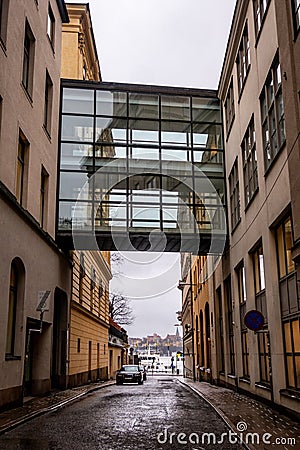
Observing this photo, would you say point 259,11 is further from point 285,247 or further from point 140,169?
point 140,169

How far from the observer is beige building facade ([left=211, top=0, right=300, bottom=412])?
45.6ft

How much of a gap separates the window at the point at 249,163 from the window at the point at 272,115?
1.76 meters

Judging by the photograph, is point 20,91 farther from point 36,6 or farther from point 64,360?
point 64,360

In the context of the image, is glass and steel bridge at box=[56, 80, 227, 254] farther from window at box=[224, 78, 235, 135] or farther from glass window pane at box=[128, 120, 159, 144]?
window at box=[224, 78, 235, 135]

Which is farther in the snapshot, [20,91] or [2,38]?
[20,91]

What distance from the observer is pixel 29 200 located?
61.2 ft

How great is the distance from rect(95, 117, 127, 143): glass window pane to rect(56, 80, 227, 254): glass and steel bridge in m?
0.05

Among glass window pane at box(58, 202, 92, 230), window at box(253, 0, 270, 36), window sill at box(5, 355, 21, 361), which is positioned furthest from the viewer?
glass window pane at box(58, 202, 92, 230)

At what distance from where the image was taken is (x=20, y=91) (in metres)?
17.4

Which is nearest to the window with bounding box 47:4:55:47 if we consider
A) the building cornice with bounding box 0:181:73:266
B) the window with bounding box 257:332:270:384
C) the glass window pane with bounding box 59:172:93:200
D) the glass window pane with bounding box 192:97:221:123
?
the glass window pane with bounding box 59:172:93:200

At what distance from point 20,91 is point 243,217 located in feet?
31.3

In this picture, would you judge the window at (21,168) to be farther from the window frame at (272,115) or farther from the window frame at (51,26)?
the window frame at (272,115)

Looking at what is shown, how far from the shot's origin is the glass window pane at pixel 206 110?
27219mm

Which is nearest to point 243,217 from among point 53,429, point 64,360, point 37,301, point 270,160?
point 270,160
